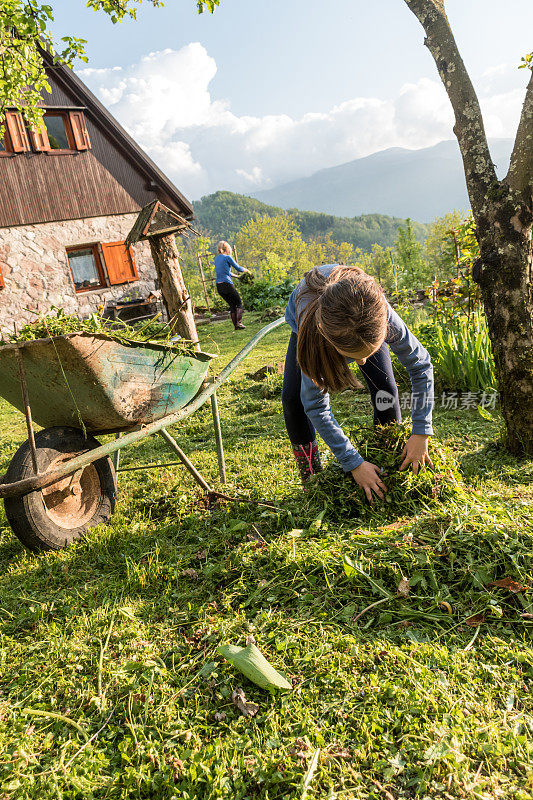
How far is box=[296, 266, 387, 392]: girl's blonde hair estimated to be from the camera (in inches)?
63.7

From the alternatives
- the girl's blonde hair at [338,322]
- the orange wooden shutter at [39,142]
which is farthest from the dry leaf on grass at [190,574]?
the orange wooden shutter at [39,142]

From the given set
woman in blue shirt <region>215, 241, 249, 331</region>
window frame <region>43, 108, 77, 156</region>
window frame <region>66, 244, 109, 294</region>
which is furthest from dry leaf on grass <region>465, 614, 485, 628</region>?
window frame <region>43, 108, 77, 156</region>

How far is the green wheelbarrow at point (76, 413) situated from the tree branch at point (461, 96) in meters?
1.51

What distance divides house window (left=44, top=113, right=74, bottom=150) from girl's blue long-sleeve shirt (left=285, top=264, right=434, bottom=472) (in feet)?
41.7

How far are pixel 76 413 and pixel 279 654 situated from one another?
4.88 ft

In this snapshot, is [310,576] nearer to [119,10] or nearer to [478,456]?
[478,456]

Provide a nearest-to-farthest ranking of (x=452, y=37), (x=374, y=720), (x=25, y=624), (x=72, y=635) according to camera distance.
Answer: (x=374, y=720) < (x=72, y=635) < (x=25, y=624) < (x=452, y=37)

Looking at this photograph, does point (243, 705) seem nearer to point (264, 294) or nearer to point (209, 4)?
point (209, 4)

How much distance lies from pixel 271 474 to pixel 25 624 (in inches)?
63.6

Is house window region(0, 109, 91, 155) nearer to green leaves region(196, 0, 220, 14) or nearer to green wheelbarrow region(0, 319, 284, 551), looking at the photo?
green leaves region(196, 0, 220, 14)

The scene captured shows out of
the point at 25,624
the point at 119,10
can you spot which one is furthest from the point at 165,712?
the point at 119,10

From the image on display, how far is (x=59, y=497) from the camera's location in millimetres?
2582

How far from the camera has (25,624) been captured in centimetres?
199

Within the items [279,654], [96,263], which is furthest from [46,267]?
[279,654]
